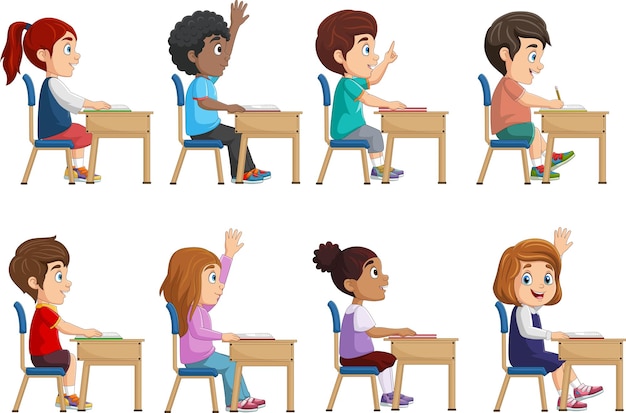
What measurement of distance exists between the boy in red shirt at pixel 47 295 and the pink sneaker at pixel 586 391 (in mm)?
3718

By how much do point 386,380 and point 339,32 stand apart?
9.62ft

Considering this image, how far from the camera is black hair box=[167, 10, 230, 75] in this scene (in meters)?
12.5

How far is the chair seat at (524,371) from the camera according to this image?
443 inches

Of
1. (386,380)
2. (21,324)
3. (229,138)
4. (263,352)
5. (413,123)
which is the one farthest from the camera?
(229,138)

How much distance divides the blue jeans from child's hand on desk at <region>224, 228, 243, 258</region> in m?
0.82

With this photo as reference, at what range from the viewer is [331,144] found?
12.2 metres

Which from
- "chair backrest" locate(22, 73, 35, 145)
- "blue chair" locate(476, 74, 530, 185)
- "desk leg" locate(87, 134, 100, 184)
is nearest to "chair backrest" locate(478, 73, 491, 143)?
"blue chair" locate(476, 74, 530, 185)

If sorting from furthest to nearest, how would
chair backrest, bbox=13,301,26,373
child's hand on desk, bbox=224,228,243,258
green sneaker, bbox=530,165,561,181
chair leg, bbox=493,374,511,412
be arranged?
1. green sneaker, bbox=530,165,561,181
2. child's hand on desk, bbox=224,228,243,258
3. chair backrest, bbox=13,301,26,373
4. chair leg, bbox=493,374,511,412

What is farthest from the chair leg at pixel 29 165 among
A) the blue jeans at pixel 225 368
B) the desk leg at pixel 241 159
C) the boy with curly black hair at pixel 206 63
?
the blue jeans at pixel 225 368

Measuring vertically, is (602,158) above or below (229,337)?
above

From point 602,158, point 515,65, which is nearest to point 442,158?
point 515,65

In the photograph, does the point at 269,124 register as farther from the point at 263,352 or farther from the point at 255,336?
the point at 263,352

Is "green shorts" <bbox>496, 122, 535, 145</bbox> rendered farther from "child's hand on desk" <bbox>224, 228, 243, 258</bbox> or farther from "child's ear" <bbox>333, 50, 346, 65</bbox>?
"child's hand on desk" <bbox>224, 228, 243, 258</bbox>

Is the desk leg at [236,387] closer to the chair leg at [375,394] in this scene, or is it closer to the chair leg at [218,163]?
the chair leg at [375,394]
